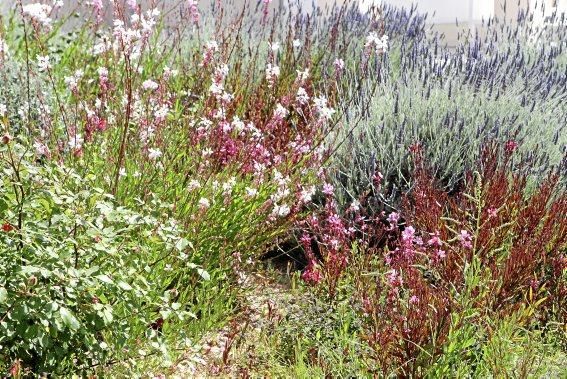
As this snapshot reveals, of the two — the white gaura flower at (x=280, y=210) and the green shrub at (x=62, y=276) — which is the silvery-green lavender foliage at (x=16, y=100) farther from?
the green shrub at (x=62, y=276)

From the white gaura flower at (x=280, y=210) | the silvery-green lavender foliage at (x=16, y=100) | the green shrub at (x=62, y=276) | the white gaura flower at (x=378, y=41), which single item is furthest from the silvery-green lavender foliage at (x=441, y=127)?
the green shrub at (x=62, y=276)

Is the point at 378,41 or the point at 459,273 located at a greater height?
the point at 378,41

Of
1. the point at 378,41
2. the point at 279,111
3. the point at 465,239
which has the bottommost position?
the point at 465,239

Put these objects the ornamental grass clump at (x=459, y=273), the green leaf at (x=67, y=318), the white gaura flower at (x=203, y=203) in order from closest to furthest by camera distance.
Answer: the green leaf at (x=67, y=318), the ornamental grass clump at (x=459, y=273), the white gaura flower at (x=203, y=203)

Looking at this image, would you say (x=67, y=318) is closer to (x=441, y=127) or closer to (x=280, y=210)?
(x=280, y=210)

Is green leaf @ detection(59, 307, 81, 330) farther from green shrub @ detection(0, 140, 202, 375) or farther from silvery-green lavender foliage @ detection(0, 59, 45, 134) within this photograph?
silvery-green lavender foliage @ detection(0, 59, 45, 134)

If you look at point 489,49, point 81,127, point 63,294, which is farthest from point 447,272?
point 489,49

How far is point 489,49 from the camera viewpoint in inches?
261

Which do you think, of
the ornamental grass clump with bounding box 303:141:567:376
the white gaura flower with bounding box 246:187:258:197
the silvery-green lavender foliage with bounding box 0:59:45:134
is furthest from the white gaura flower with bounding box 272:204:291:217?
the silvery-green lavender foliage with bounding box 0:59:45:134

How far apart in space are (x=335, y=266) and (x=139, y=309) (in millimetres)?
1244

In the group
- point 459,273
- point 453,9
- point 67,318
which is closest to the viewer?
point 67,318

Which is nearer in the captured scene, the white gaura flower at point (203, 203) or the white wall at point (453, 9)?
the white gaura flower at point (203, 203)

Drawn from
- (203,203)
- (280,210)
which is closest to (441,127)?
(280,210)

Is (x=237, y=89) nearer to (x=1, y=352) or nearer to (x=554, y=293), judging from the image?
(x=554, y=293)
